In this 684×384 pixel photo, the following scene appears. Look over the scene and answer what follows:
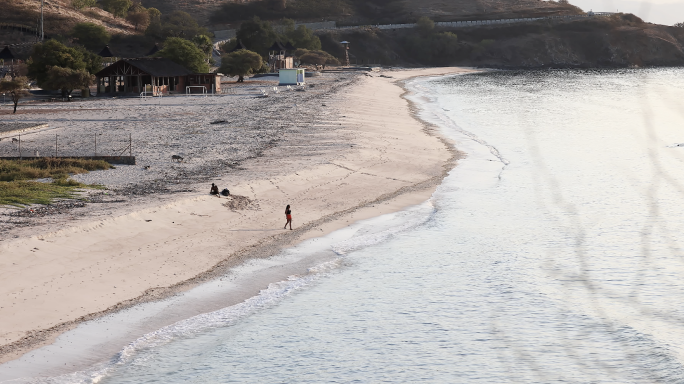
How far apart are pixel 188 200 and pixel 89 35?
106 metres

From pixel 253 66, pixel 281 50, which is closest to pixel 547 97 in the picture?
pixel 253 66

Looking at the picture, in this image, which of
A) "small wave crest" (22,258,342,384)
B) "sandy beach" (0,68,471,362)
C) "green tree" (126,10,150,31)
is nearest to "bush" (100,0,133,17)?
"green tree" (126,10,150,31)

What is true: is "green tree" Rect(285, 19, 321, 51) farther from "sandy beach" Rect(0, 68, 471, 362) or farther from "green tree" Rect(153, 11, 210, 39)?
"sandy beach" Rect(0, 68, 471, 362)

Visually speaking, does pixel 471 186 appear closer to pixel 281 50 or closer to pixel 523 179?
pixel 523 179

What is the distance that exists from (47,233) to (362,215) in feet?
36.4

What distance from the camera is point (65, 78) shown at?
67.2m

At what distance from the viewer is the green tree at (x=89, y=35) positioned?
119562 millimetres

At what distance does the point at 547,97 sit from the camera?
294ft

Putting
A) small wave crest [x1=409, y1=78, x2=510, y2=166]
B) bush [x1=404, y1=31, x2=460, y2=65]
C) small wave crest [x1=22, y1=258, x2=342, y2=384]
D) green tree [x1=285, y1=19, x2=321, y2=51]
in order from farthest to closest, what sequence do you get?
1. bush [x1=404, y1=31, x2=460, y2=65]
2. green tree [x1=285, y1=19, x2=321, y2=51]
3. small wave crest [x1=409, y1=78, x2=510, y2=166]
4. small wave crest [x1=22, y1=258, x2=342, y2=384]

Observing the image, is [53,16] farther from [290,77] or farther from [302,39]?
[290,77]

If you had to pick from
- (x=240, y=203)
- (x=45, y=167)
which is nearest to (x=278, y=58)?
(x=45, y=167)

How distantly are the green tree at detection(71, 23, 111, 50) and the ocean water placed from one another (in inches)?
3982

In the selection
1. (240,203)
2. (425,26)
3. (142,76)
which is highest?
(425,26)

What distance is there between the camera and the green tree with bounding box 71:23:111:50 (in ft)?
392
